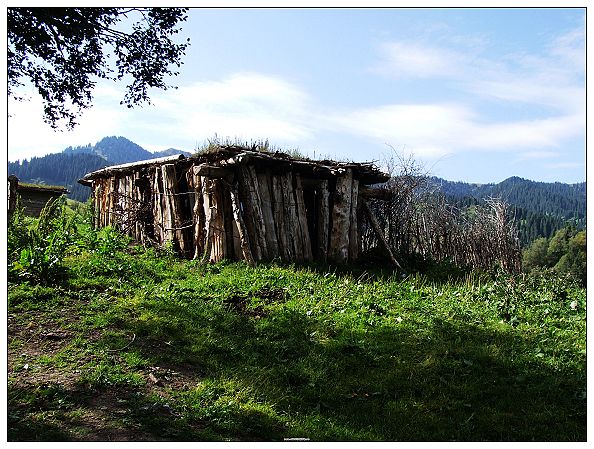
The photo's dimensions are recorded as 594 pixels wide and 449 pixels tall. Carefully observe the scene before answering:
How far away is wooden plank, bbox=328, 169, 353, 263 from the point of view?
10.6 metres

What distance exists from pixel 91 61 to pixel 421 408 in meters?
6.20

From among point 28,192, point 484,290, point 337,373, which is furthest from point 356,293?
point 28,192

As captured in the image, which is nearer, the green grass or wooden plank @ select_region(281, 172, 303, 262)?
the green grass

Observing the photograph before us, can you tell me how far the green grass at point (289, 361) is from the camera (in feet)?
12.9

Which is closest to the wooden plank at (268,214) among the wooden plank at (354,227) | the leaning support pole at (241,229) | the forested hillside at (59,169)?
the leaning support pole at (241,229)

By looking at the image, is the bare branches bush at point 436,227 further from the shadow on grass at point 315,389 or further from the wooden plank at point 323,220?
the shadow on grass at point 315,389

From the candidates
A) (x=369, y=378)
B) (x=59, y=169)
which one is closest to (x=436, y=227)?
(x=369, y=378)

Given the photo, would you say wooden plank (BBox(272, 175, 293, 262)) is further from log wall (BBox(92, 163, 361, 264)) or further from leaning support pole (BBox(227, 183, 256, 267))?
leaning support pole (BBox(227, 183, 256, 267))

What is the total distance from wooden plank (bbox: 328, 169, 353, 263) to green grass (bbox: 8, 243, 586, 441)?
2627 millimetres

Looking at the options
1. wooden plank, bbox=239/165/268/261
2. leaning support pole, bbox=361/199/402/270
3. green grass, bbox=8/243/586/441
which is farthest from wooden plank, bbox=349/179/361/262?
green grass, bbox=8/243/586/441

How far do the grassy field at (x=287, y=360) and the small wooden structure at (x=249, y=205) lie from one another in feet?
5.81

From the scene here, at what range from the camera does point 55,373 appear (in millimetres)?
4453

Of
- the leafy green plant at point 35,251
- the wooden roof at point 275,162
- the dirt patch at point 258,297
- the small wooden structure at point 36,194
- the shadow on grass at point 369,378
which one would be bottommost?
the shadow on grass at point 369,378

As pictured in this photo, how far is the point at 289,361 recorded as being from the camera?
519 centimetres
